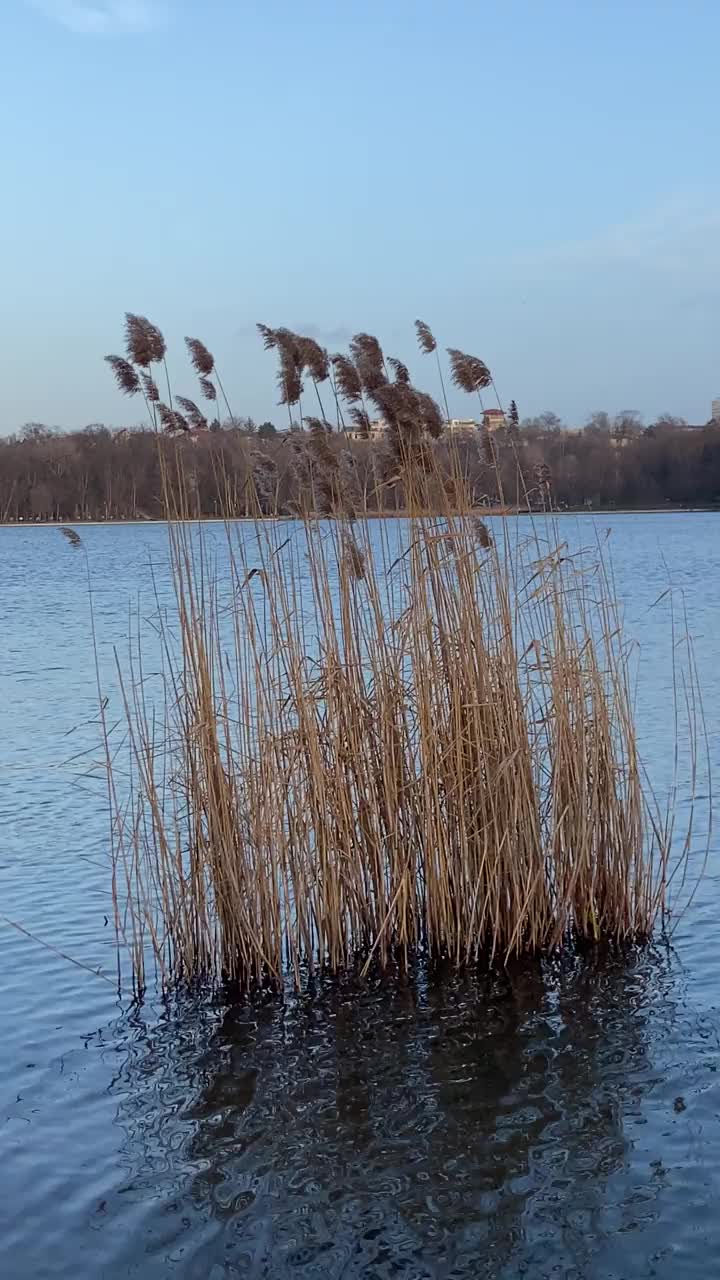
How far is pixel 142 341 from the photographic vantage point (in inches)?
191

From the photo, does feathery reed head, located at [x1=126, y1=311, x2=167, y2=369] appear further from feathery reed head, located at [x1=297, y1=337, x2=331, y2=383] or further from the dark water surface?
the dark water surface

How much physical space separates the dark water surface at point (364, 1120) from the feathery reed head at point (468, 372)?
2.63 m

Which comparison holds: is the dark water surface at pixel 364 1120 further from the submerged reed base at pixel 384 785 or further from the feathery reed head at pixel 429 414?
the feathery reed head at pixel 429 414

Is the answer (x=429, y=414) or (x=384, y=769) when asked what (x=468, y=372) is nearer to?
(x=429, y=414)

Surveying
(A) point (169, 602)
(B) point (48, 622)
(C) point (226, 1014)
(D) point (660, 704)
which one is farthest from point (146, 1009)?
(A) point (169, 602)

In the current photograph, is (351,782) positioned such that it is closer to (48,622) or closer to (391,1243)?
(391,1243)

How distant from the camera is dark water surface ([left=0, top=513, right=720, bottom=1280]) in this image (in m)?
3.69

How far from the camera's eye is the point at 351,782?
5500 millimetres

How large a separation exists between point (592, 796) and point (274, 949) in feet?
5.17

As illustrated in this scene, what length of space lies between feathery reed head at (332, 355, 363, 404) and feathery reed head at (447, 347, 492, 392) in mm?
409

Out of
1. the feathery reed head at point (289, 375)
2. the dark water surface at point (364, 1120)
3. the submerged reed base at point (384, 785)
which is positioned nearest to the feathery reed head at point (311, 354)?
the feathery reed head at point (289, 375)

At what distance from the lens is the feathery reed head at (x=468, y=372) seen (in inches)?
208

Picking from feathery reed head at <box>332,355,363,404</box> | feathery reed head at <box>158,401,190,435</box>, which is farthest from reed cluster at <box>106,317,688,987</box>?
feathery reed head at <box>158,401,190,435</box>

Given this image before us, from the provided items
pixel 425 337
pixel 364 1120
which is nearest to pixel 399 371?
pixel 425 337
